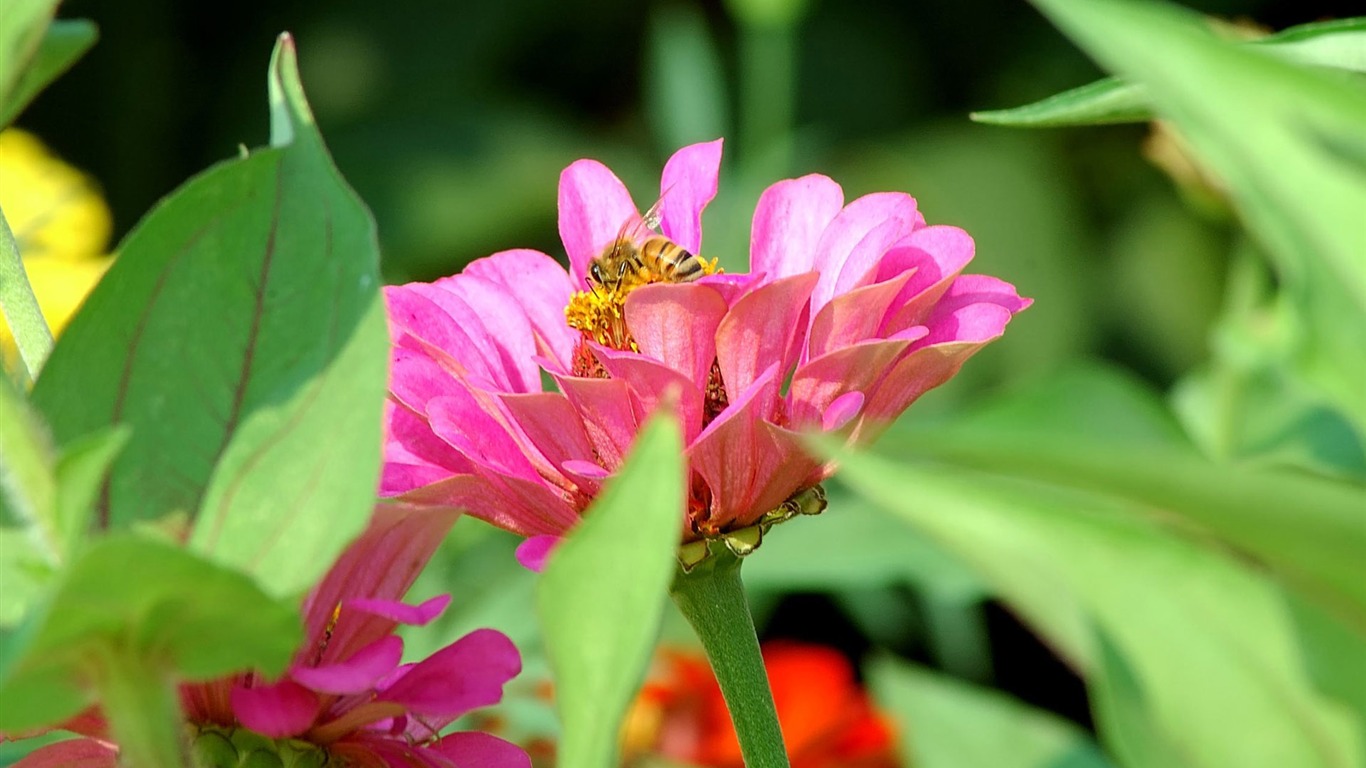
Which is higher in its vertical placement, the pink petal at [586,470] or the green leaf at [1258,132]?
the green leaf at [1258,132]

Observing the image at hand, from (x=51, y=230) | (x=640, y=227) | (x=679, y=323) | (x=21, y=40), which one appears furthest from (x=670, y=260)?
(x=51, y=230)

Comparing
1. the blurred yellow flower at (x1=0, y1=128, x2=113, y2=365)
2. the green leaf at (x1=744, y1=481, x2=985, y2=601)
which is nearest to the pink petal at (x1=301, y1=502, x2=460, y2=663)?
the green leaf at (x1=744, y1=481, x2=985, y2=601)

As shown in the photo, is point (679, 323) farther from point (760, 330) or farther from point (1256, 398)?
point (1256, 398)

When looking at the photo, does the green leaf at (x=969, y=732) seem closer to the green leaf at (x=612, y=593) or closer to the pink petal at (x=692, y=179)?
the pink petal at (x=692, y=179)

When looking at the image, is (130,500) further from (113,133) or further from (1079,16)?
(113,133)

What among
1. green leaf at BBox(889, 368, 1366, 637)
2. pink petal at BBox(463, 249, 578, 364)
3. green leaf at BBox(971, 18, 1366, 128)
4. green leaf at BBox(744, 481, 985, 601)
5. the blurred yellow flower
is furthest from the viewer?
the blurred yellow flower

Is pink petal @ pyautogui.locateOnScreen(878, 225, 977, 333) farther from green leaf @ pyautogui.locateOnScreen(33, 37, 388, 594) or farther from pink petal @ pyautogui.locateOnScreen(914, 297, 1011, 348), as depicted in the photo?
green leaf @ pyautogui.locateOnScreen(33, 37, 388, 594)

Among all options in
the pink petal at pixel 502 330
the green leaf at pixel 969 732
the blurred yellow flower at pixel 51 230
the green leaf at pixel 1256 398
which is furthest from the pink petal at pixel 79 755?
→ the blurred yellow flower at pixel 51 230
